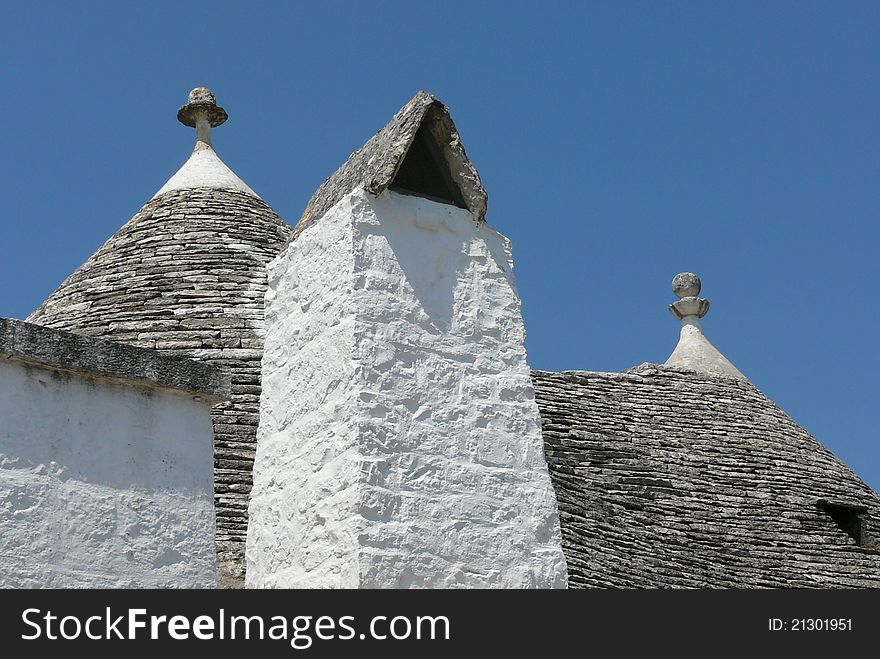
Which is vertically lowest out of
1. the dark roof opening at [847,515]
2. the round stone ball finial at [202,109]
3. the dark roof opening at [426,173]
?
the dark roof opening at [847,515]

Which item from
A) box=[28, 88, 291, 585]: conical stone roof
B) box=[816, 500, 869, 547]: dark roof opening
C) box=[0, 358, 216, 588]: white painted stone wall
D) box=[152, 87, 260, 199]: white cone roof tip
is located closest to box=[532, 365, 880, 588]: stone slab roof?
box=[816, 500, 869, 547]: dark roof opening

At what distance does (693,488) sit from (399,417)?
645cm

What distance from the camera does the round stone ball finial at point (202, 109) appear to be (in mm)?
13531

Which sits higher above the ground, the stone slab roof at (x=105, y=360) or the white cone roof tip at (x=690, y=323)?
the white cone roof tip at (x=690, y=323)

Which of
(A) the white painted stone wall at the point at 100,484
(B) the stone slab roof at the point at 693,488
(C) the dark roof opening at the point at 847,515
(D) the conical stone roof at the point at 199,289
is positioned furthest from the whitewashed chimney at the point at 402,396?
(C) the dark roof opening at the point at 847,515

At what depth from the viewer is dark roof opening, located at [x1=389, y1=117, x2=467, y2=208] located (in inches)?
267

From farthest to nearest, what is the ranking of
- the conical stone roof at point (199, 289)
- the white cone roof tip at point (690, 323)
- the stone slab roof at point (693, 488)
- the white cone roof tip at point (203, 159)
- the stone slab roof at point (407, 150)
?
the white cone roof tip at point (690, 323), the white cone roof tip at point (203, 159), the stone slab roof at point (693, 488), the conical stone roof at point (199, 289), the stone slab roof at point (407, 150)

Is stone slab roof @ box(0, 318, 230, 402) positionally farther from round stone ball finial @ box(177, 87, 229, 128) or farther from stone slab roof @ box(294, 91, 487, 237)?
round stone ball finial @ box(177, 87, 229, 128)

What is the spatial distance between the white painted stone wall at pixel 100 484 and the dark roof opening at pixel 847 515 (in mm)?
7399

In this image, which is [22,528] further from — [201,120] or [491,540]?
[201,120]

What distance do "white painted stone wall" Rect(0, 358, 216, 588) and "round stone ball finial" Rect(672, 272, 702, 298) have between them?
9932 mm

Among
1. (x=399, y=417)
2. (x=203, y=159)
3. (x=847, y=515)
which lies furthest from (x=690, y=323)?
(x=399, y=417)

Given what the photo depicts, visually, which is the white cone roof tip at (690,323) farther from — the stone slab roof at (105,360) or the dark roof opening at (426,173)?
the stone slab roof at (105,360)
